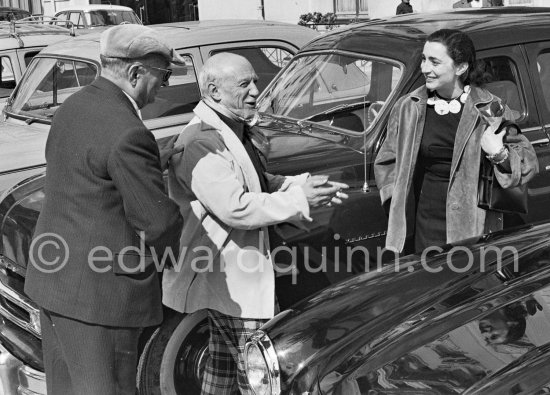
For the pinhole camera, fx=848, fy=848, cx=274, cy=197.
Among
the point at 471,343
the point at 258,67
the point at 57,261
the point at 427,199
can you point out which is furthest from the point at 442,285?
the point at 258,67

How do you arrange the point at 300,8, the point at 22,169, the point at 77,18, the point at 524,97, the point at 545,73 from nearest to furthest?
1. the point at 524,97
2. the point at 545,73
3. the point at 22,169
4. the point at 77,18
5. the point at 300,8

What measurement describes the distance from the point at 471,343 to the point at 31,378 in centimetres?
227

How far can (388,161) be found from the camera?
13.7 feet

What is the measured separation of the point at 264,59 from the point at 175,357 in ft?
12.4

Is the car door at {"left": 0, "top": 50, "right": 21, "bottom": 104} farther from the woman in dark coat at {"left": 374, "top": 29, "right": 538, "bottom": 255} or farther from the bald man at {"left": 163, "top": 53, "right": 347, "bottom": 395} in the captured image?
the bald man at {"left": 163, "top": 53, "right": 347, "bottom": 395}

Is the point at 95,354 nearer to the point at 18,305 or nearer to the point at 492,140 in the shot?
the point at 18,305

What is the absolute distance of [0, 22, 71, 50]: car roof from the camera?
906 cm

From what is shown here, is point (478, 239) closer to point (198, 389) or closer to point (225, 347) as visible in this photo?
point (225, 347)

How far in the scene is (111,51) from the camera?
2906 mm

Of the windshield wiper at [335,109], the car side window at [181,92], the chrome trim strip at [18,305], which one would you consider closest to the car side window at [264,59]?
the car side window at [181,92]

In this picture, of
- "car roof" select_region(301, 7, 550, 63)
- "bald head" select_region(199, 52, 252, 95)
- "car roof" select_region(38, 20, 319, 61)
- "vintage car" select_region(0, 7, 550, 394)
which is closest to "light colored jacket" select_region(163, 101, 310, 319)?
"bald head" select_region(199, 52, 252, 95)

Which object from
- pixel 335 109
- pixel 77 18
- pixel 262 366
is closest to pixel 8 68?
pixel 335 109

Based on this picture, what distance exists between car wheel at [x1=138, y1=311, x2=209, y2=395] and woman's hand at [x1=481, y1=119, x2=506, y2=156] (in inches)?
59.0

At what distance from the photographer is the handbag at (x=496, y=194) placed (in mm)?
3904
